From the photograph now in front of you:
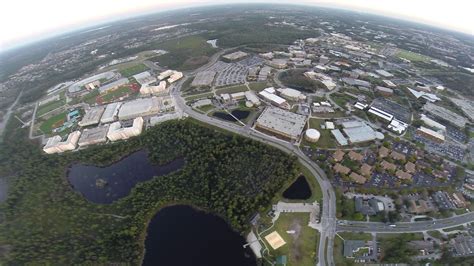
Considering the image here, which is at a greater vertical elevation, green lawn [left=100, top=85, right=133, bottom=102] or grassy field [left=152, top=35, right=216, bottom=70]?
grassy field [left=152, top=35, right=216, bottom=70]

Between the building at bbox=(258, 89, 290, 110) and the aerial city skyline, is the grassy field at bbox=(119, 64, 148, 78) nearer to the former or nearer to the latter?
the aerial city skyline

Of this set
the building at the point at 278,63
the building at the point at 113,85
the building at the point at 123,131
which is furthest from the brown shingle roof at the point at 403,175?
the building at the point at 113,85

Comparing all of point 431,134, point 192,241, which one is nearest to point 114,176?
point 192,241

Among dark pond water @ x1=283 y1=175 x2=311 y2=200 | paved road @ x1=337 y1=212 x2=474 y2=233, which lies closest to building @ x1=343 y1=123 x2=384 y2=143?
dark pond water @ x1=283 y1=175 x2=311 y2=200

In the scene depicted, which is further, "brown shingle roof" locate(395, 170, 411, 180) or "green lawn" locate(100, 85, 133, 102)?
"green lawn" locate(100, 85, 133, 102)

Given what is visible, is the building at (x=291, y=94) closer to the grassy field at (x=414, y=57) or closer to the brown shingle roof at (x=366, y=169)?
the brown shingle roof at (x=366, y=169)
